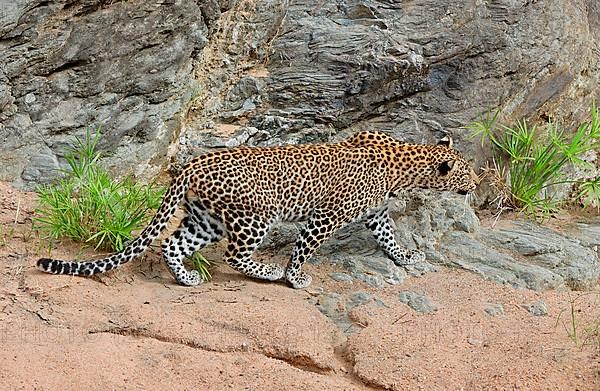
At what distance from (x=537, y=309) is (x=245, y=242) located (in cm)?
277

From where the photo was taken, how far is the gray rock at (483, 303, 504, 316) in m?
7.88

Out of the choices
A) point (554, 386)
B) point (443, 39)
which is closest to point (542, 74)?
point (443, 39)

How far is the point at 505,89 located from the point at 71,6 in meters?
5.13

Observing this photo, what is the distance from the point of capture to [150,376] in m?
6.48

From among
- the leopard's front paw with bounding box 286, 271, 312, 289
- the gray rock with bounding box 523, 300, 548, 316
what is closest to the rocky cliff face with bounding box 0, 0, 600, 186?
the leopard's front paw with bounding box 286, 271, 312, 289

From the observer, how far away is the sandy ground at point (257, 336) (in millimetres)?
6539

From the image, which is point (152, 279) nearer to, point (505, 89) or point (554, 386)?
point (554, 386)

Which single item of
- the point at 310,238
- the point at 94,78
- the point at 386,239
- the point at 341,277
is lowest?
the point at 341,277

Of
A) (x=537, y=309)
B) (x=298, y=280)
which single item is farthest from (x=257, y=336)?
(x=537, y=309)

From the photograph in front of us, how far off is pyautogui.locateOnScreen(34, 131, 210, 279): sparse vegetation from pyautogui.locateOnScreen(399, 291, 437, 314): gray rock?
1.90m

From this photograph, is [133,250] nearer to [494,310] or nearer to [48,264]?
[48,264]

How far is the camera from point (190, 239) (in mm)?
8273

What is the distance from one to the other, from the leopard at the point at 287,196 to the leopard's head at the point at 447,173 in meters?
0.01

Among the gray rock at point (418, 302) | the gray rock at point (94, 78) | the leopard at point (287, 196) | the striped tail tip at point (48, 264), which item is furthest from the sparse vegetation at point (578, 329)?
the gray rock at point (94, 78)
